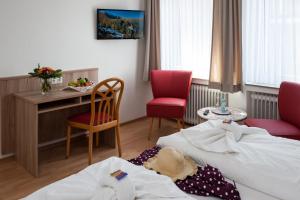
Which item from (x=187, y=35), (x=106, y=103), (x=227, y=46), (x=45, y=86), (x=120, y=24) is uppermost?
(x=120, y=24)

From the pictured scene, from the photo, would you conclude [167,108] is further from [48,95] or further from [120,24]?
[48,95]

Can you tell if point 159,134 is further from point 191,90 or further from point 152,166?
point 152,166

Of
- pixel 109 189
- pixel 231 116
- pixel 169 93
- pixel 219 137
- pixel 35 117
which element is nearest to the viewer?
pixel 109 189

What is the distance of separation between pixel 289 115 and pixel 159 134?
1669mm

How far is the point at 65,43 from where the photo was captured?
359cm

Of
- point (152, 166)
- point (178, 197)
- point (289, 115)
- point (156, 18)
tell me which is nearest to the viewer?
point (178, 197)

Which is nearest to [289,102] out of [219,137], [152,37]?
[219,137]

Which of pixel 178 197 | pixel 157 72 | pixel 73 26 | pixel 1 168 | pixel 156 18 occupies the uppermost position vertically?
pixel 156 18

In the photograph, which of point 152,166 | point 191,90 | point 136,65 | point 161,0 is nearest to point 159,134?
point 191,90

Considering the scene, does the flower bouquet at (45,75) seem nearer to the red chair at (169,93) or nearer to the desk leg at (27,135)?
the desk leg at (27,135)

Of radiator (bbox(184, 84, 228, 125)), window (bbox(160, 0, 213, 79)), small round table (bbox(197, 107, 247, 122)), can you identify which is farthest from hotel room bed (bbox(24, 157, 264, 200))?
window (bbox(160, 0, 213, 79))

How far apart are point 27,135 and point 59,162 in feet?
1.56

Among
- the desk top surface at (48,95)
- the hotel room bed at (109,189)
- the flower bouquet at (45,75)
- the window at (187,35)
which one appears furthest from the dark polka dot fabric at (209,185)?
the window at (187,35)

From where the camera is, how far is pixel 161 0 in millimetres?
4387
